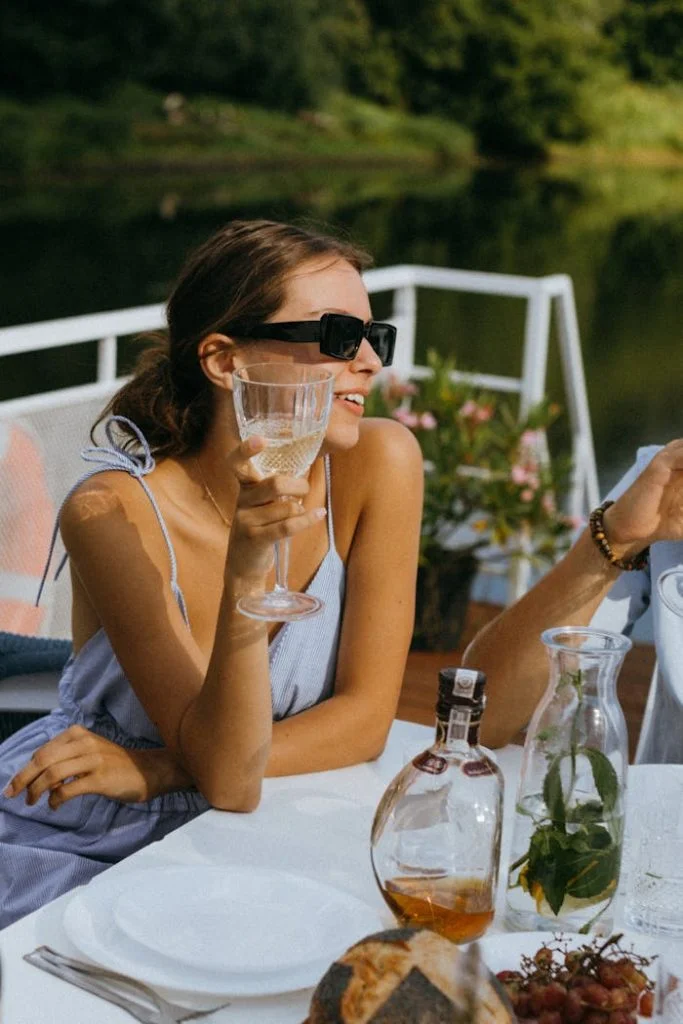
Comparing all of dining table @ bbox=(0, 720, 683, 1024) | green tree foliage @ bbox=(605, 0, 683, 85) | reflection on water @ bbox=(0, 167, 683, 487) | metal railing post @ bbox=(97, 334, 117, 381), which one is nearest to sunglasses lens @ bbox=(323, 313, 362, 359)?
dining table @ bbox=(0, 720, 683, 1024)

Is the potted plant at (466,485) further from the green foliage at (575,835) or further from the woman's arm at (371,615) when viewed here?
the green foliage at (575,835)

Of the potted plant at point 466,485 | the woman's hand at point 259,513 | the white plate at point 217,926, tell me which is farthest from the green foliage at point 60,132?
the white plate at point 217,926

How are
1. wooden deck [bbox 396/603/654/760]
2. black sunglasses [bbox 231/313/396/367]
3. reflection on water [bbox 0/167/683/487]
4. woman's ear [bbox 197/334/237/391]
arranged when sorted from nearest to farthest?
black sunglasses [bbox 231/313/396/367], woman's ear [bbox 197/334/237/391], wooden deck [bbox 396/603/654/760], reflection on water [bbox 0/167/683/487]

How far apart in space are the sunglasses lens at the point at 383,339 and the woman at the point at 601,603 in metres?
0.33

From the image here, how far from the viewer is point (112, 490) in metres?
1.70

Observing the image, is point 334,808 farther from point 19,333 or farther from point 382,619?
point 19,333

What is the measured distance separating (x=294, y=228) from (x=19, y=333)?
1.10 meters

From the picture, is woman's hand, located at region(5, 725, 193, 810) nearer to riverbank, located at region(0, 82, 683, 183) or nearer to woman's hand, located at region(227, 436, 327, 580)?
woman's hand, located at region(227, 436, 327, 580)

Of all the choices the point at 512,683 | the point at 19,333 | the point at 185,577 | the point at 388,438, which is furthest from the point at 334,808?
the point at 19,333

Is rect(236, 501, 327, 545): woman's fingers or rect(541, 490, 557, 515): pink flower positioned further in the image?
rect(541, 490, 557, 515): pink flower

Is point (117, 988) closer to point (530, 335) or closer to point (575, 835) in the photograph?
point (575, 835)

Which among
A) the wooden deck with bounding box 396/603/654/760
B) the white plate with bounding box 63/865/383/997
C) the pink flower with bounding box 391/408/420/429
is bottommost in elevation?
the wooden deck with bounding box 396/603/654/760

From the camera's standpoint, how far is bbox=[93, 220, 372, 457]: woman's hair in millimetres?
1696

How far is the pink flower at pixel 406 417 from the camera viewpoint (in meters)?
3.99
